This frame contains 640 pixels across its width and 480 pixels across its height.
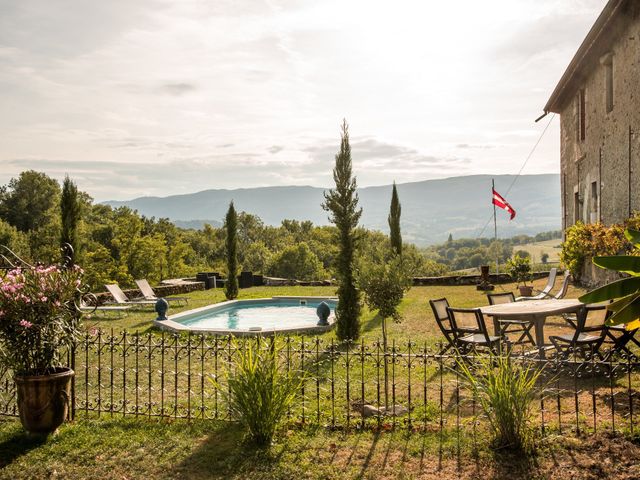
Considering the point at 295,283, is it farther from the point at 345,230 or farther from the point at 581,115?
the point at 345,230

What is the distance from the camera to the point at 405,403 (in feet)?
22.6

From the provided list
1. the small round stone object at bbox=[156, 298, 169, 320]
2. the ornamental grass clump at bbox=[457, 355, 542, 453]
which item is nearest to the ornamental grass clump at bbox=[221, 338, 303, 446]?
the ornamental grass clump at bbox=[457, 355, 542, 453]

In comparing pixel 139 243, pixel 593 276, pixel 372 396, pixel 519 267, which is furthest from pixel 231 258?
pixel 372 396

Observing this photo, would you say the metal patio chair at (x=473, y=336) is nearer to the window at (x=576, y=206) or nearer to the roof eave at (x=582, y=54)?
the roof eave at (x=582, y=54)

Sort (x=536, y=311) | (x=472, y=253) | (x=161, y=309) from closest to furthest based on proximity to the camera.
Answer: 1. (x=536, y=311)
2. (x=161, y=309)
3. (x=472, y=253)

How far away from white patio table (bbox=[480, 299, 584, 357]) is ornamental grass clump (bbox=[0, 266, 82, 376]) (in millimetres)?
Answer: 5718

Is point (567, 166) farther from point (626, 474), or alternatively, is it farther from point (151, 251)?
point (151, 251)

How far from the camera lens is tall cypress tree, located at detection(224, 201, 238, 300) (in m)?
21.3

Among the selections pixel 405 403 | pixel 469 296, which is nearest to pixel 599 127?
pixel 469 296

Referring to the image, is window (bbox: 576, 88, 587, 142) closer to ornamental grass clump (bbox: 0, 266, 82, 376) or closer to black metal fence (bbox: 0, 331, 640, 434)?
black metal fence (bbox: 0, 331, 640, 434)

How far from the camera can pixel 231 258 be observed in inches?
853

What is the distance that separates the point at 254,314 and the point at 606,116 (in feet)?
41.5

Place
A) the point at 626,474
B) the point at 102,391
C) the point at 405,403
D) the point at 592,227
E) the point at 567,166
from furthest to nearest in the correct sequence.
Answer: the point at 567,166, the point at 592,227, the point at 102,391, the point at 405,403, the point at 626,474

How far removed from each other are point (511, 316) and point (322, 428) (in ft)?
12.6
